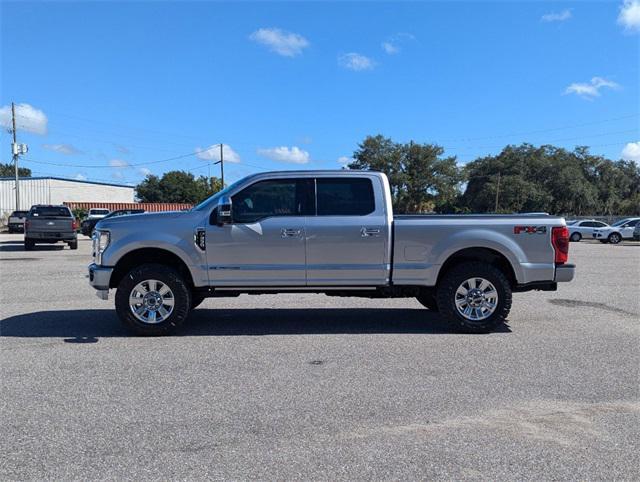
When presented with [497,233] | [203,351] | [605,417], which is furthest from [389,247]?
[605,417]

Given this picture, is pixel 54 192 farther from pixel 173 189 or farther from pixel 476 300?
pixel 476 300

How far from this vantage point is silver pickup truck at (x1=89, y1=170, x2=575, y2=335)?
705 centimetres

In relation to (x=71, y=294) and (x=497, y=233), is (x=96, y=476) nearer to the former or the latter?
(x=497, y=233)

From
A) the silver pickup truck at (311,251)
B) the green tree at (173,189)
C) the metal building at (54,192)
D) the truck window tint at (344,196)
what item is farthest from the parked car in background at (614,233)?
the green tree at (173,189)

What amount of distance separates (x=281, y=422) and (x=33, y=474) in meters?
1.69

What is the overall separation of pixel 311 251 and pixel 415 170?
231 feet

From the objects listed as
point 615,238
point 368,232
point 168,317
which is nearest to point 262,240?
point 368,232

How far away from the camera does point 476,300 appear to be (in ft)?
23.7

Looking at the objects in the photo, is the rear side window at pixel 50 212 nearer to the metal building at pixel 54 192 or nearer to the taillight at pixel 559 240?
the taillight at pixel 559 240

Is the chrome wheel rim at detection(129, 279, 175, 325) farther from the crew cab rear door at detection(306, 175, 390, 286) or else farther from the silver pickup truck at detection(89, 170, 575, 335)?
the crew cab rear door at detection(306, 175, 390, 286)

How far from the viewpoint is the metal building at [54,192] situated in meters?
72.9

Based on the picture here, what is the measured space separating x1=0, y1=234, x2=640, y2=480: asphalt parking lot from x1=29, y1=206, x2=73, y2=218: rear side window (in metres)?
15.0

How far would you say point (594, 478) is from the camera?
3.39 meters

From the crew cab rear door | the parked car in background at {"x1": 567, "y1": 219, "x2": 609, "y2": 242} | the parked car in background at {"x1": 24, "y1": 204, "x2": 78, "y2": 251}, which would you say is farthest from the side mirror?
the parked car in background at {"x1": 567, "y1": 219, "x2": 609, "y2": 242}
